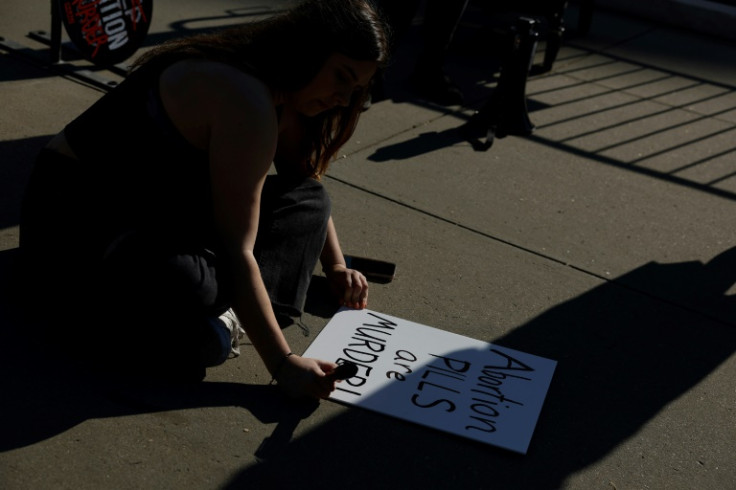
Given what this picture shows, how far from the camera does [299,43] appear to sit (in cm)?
241

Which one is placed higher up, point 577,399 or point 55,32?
point 55,32

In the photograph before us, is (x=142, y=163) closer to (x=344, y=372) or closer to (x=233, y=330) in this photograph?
(x=233, y=330)

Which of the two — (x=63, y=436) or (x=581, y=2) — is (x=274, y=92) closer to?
(x=63, y=436)

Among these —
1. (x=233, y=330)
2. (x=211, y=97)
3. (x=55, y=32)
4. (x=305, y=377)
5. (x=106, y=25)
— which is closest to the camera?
(x=211, y=97)

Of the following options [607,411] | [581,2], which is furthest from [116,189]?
[581,2]

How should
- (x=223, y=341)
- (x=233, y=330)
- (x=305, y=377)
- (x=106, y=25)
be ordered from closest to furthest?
(x=305, y=377) < (x=223, y=341) < (x=233, y=330) < (x=106, y=25)

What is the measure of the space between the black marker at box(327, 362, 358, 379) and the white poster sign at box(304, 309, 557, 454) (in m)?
0.16

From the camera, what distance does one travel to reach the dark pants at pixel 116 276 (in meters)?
2.51

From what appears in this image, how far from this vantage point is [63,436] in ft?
7.76

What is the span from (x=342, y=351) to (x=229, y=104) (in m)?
0.86

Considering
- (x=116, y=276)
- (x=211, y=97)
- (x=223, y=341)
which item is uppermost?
(x=211, y=97)

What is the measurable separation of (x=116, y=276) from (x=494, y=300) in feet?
4.41

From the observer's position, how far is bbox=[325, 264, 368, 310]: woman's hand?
121 inches

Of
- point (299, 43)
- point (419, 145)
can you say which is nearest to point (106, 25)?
point (419, 145)
